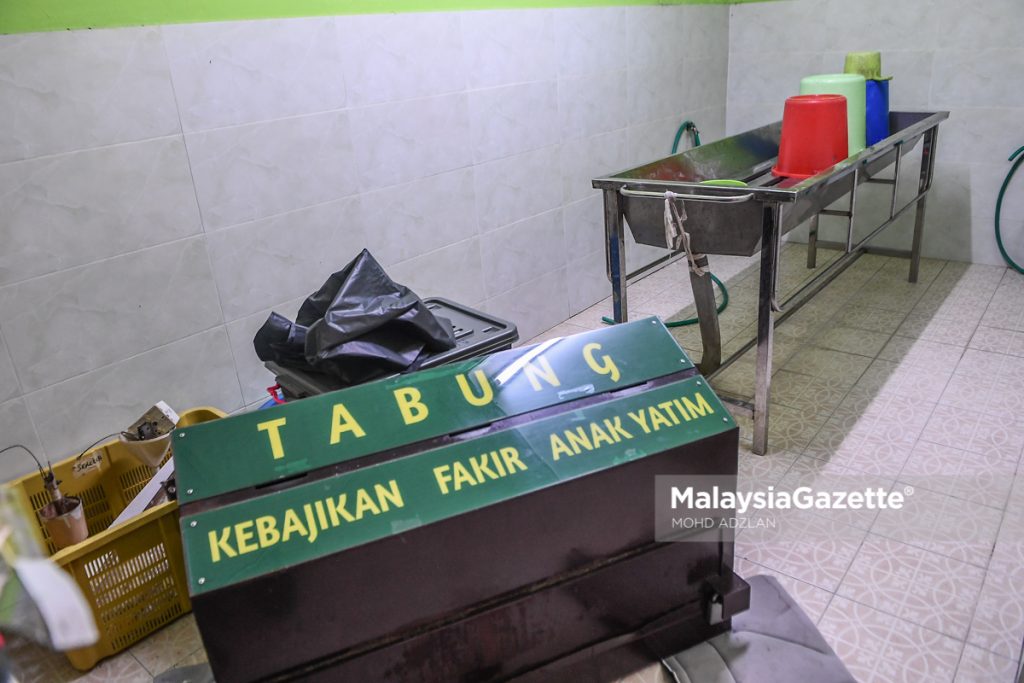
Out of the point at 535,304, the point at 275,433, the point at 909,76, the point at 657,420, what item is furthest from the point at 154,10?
the point at 909,76

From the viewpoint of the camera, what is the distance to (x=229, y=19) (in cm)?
218

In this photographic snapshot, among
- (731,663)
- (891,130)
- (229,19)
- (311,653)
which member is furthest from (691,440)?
(891,130)

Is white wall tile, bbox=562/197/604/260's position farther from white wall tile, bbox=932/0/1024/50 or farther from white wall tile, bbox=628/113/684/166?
white wall tile, bbox=932/0/1024/50

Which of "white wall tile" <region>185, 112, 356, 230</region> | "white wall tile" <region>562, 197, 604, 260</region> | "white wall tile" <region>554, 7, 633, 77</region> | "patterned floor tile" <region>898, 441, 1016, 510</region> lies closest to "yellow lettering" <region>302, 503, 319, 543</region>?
"white wall tile" <region>185, 112, 356, 230</region>

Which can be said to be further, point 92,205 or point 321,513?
point 92,205

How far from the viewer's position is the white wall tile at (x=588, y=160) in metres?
3.51

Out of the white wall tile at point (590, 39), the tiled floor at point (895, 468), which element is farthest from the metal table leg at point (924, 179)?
the white wall tile at point (590, 39)

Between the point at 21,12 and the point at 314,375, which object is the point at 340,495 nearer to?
the point at 314,375

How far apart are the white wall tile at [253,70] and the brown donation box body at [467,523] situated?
3.94 feet

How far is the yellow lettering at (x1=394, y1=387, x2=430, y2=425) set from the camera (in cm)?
153

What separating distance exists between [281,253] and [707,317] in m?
1.62

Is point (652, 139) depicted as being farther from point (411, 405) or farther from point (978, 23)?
point (411, 405)

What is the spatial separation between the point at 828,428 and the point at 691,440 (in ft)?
4.29

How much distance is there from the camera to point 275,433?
1.47 meters
